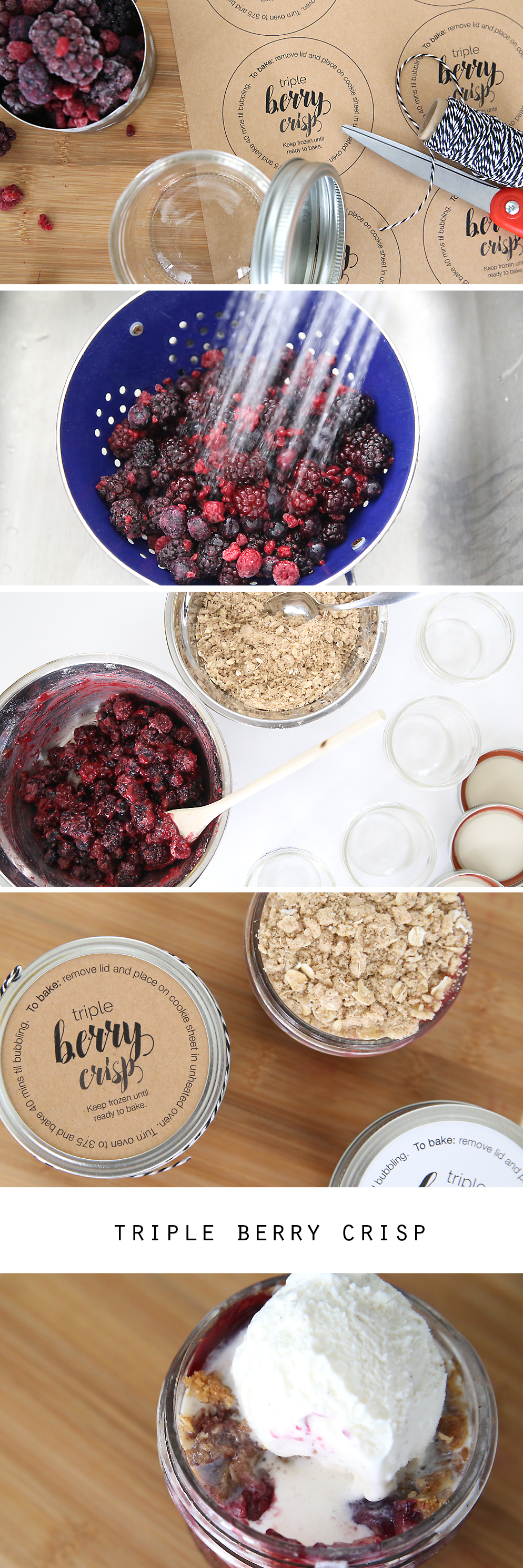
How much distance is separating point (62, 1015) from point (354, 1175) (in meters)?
0.28

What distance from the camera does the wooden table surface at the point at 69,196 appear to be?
76cm

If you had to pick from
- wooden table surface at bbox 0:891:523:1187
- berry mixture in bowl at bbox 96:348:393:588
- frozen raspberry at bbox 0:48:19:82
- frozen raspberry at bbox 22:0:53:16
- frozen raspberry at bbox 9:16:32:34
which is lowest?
wooden table surface at bbox 0:891:523:1187

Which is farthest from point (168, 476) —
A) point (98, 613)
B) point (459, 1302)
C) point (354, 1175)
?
point (459, 1302)

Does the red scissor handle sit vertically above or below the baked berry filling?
above

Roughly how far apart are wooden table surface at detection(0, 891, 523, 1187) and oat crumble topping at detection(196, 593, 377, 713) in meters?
0.20

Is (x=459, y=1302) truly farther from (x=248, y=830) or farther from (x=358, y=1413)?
(x=248, y=830)

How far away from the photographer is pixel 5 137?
0.75m

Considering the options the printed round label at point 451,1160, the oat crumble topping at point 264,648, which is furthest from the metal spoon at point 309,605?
the printed round label at point 451,1160

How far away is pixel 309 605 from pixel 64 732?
0.24 metres

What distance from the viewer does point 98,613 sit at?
2.42 ft

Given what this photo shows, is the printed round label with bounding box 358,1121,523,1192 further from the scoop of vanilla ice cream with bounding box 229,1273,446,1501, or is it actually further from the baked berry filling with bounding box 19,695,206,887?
the baked berry filling with bounding box 19,695,206,887

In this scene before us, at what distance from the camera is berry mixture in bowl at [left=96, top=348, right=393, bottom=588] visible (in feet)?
2.21

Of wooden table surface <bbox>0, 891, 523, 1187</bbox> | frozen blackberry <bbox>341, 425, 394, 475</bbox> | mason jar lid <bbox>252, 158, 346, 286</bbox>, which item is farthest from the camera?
wooden table surface <bbox>0, 891, 523, 1187</bbox>

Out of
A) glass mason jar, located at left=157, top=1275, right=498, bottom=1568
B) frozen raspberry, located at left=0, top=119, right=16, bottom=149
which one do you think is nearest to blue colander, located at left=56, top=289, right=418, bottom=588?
frozen raspberry, located at left=0, top=119, right=16, bottom=149
